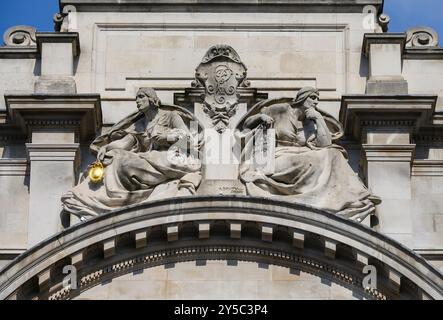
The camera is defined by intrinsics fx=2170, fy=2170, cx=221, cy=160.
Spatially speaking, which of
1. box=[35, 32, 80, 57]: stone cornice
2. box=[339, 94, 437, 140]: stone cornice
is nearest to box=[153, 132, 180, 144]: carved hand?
box=[35, 32, 80, 57]: stone cornice

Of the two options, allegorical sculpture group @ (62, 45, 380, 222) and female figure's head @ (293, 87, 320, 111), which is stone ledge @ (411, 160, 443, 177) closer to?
allegorical sculpture group @ (62, 45, 380, 222)

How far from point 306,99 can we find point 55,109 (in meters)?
4.27

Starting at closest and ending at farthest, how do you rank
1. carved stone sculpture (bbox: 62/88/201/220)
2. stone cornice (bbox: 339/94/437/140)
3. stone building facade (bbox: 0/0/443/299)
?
1. stone building facade (bbox: 0/0/443/299)
2. carved stone sculpture (bbox: 62/88/201/220)
3. stone cornice (bbox: 339/94/437/140)

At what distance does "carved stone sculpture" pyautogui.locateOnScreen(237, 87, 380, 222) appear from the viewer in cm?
3572

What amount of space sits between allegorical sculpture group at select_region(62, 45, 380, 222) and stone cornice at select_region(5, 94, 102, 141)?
0.46 metres

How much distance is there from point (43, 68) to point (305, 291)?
645cm

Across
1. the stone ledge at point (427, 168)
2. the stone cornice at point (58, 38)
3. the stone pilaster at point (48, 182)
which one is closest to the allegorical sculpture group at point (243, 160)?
the stone pilaster at point (48, 182)

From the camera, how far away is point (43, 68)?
37.8 meters

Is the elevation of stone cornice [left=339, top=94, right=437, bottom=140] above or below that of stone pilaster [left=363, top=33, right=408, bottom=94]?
below

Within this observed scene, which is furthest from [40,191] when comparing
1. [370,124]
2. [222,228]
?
[370,124]

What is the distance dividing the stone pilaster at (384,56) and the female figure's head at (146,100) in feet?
12.0

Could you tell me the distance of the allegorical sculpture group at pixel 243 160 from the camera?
35.8m

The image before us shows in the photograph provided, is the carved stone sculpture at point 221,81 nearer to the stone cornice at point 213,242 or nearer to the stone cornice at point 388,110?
the stone cornice at point 388,110

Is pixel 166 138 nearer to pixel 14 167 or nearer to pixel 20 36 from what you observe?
pixel 14 167
